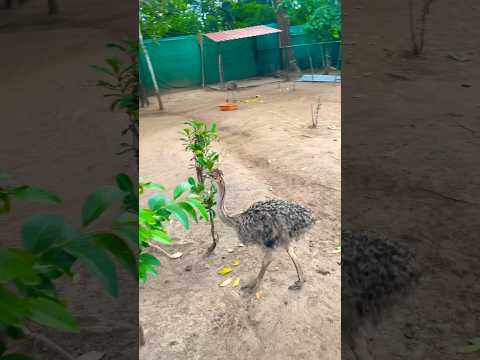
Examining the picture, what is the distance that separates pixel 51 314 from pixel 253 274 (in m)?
2.84

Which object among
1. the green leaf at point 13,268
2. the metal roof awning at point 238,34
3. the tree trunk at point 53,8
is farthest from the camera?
the tree trunk at point 53,8

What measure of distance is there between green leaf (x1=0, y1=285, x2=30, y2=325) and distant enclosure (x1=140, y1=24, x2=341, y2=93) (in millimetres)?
11521

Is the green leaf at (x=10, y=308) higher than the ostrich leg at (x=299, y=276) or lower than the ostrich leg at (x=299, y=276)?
higher

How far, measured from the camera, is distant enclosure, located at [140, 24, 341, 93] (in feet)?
41.0

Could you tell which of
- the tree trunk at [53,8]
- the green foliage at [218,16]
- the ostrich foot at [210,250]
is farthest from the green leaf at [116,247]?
the tree trunk at [53,8]

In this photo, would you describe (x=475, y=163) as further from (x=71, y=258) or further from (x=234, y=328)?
(x=71, y=258)

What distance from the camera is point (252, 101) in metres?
10.1

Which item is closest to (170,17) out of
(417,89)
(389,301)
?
(417,89)

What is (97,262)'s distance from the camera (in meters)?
0.79

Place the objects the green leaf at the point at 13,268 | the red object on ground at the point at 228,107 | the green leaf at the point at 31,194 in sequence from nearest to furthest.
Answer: the green leaf at the point at 13,268 < the green leaf at the point at 31,194 < the red object on ground at the point at 228,107

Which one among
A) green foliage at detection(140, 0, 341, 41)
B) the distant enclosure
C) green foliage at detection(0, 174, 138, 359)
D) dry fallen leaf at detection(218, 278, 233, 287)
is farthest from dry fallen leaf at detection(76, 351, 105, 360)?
the distant enclosure

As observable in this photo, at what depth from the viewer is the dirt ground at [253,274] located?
9.06 ft

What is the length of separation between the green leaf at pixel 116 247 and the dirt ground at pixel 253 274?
196cm

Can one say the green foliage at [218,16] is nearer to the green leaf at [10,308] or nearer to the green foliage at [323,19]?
the green foliage at [323,19]
